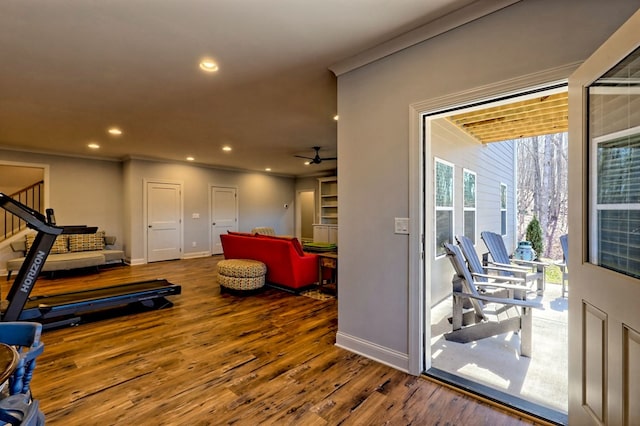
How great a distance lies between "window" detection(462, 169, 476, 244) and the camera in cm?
493

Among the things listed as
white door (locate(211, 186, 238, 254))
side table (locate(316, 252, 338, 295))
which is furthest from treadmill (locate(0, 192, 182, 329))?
white door (locate(211, 186, 238, 254))

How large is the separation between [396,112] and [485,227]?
4.61m

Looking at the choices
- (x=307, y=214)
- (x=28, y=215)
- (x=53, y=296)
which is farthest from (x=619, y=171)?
(x=307, y=214)

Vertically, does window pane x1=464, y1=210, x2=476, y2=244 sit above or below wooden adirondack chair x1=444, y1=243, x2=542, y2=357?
above

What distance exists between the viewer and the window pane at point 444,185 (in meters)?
4.11

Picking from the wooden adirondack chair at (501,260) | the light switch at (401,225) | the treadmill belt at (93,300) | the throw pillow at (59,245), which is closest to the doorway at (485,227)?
the light switch at (401,225)

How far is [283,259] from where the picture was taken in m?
4.69

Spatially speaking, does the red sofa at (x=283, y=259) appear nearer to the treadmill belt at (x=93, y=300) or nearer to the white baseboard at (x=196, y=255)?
the treadmill belt at (x=93, y=300)

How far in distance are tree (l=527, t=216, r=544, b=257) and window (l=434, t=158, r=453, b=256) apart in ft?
12.1

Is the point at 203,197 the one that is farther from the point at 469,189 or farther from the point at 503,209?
the point at 503,209

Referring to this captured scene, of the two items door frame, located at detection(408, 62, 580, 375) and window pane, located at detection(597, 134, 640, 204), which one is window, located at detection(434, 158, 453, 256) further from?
window pane, located at detection(597, 134, 640, 204)

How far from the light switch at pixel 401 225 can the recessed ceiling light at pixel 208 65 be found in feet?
6.92

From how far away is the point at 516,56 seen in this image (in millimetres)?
1839

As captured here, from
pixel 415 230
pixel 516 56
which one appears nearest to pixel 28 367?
pixel 415 230
